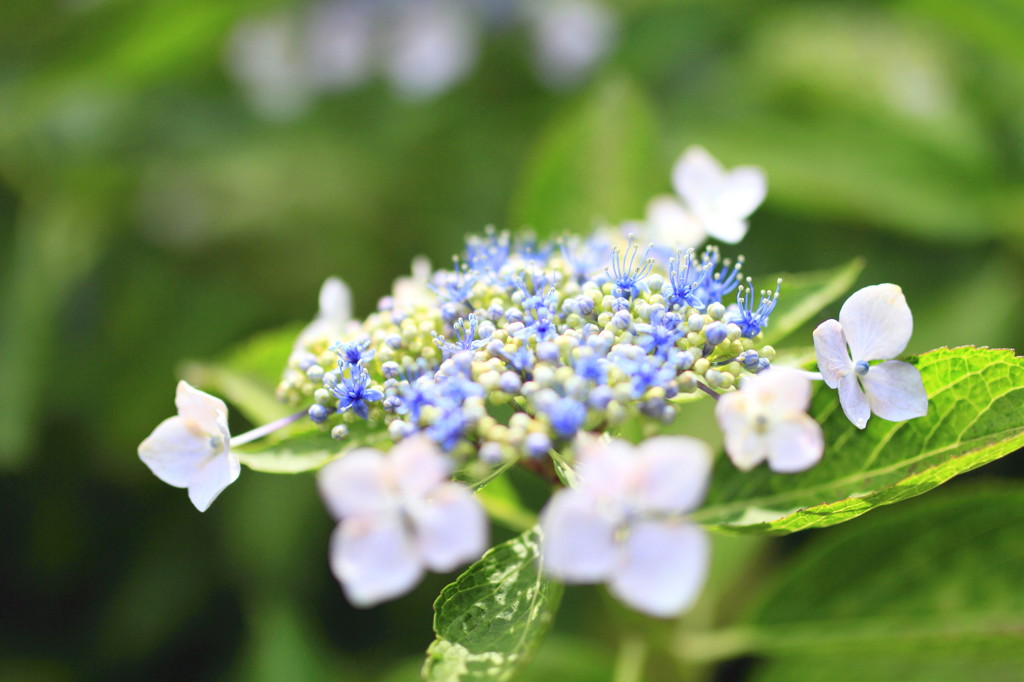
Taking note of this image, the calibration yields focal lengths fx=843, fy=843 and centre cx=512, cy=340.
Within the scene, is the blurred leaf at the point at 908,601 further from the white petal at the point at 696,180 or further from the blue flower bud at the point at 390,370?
the blue flower bud at the point at 390,370

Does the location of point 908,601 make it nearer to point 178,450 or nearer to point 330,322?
point 330,322

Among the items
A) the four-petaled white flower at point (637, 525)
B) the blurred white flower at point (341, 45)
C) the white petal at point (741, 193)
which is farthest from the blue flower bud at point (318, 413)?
the blurred white flower at point (341, 45)

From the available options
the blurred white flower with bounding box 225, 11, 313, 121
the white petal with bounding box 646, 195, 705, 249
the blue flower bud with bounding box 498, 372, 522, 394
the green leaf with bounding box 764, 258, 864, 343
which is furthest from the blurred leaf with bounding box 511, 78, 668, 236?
the blurred white flower with bounding box 225, 11, 313, 121

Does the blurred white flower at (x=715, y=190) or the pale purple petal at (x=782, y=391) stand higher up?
the blurred white flower at (x=715, y=190)

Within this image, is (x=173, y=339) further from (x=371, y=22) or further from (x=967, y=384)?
(x=967, y=384)

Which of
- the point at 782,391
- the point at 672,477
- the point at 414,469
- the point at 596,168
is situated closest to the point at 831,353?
the point at 782,391

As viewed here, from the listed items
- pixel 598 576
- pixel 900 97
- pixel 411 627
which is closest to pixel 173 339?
pixel 411 627
